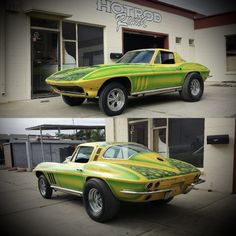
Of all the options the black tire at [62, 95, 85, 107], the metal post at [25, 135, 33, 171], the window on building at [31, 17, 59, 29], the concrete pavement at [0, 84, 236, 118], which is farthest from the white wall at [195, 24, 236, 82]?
the window on building at [31, 17, 59, 29]

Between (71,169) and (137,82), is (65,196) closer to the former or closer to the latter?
(71,169)

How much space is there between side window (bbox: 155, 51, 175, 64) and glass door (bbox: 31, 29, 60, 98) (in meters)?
1.76

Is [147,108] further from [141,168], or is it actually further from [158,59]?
[141,168]

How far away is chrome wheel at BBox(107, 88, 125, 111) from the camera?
368cm

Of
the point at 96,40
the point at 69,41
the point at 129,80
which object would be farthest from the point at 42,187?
the point at 96,40

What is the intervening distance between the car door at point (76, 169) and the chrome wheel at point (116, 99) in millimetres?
541

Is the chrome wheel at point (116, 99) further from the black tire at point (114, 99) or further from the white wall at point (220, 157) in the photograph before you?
the white wall at point (220, 157)

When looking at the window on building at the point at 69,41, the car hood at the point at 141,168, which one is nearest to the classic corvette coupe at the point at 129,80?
the car hood at the point at 141,168

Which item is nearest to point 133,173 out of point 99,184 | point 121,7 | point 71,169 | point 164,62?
point 99,184

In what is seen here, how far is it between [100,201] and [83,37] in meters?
4.41

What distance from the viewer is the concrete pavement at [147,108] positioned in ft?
11.8

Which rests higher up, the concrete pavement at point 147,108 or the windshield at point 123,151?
the concrete pavement at point 147,108

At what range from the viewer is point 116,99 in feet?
12.4

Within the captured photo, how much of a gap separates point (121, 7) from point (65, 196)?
2694 mm
